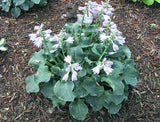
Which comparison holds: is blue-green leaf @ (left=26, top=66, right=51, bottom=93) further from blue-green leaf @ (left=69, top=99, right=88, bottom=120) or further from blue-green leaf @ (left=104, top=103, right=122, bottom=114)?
blue-green leaf @ (left=104, top=103, right=122, bottom=114)

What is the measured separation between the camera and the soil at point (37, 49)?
326 centimetres

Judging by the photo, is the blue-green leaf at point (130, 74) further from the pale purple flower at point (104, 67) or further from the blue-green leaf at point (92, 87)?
the pale purple flower at point (104, 67)

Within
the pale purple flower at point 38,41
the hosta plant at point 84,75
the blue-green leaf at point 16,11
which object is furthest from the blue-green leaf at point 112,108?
Answer: the blue-green leaf at point 16,11

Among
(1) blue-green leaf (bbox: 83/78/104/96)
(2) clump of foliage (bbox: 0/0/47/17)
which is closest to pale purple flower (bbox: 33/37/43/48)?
(1) blue-green leaf (bbox: 83/78/104/96)

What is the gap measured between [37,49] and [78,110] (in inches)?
66.6

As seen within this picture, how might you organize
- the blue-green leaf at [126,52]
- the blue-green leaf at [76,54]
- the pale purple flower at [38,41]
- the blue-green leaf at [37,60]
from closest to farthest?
1. the pale purple flower at [38,41]
2. the blue-green leaf at [76,54]
3. the blue-green leaf at [37,60]
4. the blue-green leaf at [126,52]

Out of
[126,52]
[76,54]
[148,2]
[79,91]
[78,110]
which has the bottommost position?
[78,110]

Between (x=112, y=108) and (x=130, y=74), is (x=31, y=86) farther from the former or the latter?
(x=130, y=74)

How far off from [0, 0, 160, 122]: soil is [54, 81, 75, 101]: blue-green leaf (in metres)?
0.58

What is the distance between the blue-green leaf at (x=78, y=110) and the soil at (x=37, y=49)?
23 cm

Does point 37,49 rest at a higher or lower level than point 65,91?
lower

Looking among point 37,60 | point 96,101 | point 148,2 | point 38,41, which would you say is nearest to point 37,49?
point 37,60

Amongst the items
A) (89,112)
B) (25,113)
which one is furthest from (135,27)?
(25,113)

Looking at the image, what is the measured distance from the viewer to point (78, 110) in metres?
3.03
